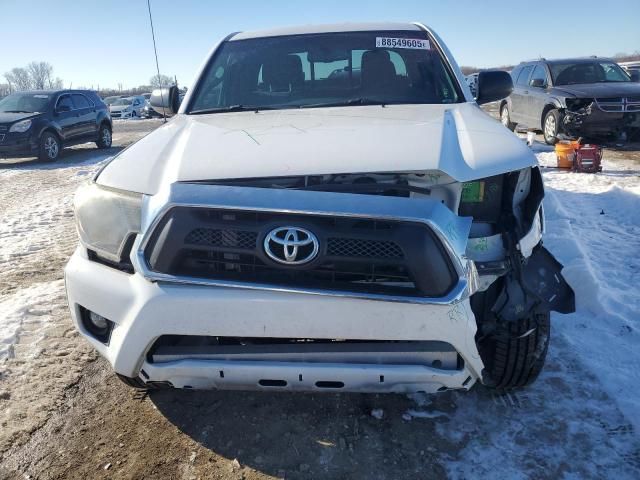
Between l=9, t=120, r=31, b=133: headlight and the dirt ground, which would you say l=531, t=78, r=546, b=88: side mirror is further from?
l=9, t=120, r=31, b=133: headlight

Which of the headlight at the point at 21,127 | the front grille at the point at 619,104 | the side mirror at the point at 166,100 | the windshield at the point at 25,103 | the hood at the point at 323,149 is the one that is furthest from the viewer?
the windshield at the point at 25,103

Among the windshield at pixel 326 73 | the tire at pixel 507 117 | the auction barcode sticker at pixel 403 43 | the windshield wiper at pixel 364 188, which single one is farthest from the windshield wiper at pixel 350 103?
the tire at pixel 507 117

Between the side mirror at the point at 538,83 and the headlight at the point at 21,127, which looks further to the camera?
the headlight at the point at 21,127

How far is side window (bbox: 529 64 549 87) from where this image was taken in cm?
1100

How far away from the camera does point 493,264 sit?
212 cm

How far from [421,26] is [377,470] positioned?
10.6ft

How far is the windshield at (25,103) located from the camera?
12398mm

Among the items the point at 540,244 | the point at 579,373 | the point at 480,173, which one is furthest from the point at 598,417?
the point at 480,173

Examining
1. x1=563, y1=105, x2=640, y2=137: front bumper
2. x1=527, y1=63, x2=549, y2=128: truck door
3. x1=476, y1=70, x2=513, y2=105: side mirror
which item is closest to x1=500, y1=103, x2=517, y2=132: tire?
x1=527, y1=63, x2=549, y2=128: truck door

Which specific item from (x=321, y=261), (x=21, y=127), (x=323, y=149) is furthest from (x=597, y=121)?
(x=21, y=127)

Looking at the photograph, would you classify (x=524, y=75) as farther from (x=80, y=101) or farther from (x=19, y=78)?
(x=19, y=78)

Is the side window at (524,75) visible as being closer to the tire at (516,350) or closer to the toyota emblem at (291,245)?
the tire at (516,350)

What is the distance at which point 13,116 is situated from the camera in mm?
11883

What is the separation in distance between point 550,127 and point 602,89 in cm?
115
